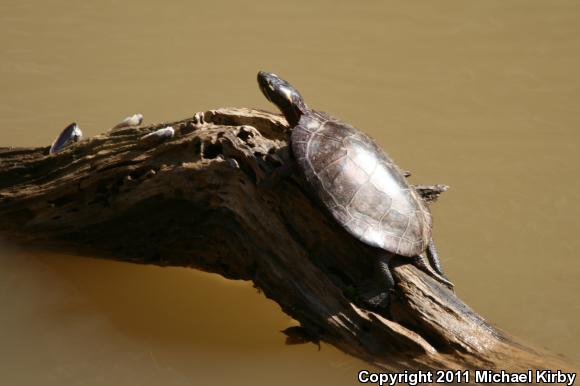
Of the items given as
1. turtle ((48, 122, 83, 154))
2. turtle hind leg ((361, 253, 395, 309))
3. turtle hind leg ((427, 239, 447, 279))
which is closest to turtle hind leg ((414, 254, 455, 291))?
turtle hind leg ((427, 239, 447, 279))

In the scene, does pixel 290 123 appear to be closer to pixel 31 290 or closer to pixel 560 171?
pixel 31 290

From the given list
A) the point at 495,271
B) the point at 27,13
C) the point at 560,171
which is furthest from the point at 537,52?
the point at 27,13

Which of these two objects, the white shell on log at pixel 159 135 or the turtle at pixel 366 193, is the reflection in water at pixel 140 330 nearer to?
the turtle at pixel 366 193

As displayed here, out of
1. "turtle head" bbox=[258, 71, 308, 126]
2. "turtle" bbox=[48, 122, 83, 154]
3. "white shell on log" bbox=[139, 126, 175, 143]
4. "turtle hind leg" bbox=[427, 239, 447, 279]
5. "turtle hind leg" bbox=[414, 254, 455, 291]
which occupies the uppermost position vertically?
"turtle head" bbox=[258, 71, 308, 126]

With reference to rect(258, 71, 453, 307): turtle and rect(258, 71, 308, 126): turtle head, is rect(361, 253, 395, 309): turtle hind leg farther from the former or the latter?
rect(258, 71, 308, 126): turtle head

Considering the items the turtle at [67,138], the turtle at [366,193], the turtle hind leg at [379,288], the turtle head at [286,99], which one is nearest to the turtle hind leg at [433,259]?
the turtle at [366,193]

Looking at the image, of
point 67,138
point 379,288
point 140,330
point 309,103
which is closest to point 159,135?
point 67,138

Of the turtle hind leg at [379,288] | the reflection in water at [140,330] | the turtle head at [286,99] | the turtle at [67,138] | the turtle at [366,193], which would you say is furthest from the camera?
the turtle at [67,138]
